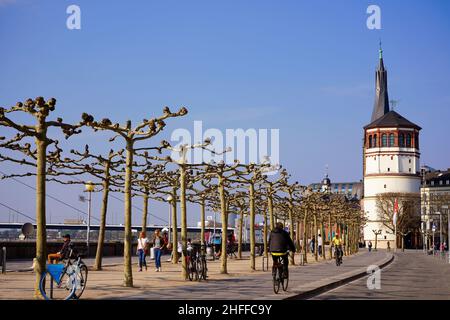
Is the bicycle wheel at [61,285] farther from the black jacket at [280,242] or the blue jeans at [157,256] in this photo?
the blue jeans at [157,256]

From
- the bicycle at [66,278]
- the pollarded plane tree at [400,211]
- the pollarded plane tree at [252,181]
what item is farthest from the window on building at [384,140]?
the bicycle at [66,278]

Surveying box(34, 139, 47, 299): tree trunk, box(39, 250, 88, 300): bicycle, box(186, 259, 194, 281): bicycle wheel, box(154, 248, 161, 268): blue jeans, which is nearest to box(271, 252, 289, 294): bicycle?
box(39, 250, 88, 300): bicycle

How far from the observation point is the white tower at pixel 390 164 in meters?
179

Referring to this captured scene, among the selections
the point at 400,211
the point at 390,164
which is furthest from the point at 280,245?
the point at 390,164

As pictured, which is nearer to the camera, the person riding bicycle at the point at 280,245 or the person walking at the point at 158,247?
the person riding bicycle at the point at 280,245

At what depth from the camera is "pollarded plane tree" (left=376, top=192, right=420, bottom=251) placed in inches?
6447

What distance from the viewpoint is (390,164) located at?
596 ft

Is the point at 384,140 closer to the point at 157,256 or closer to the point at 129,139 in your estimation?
the point at 157,256

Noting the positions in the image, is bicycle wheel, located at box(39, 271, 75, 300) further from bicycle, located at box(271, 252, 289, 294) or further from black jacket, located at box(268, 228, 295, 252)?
black jacket, located at box(268, 228, 295, 252)

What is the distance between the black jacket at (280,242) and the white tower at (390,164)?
15563 centimetres
